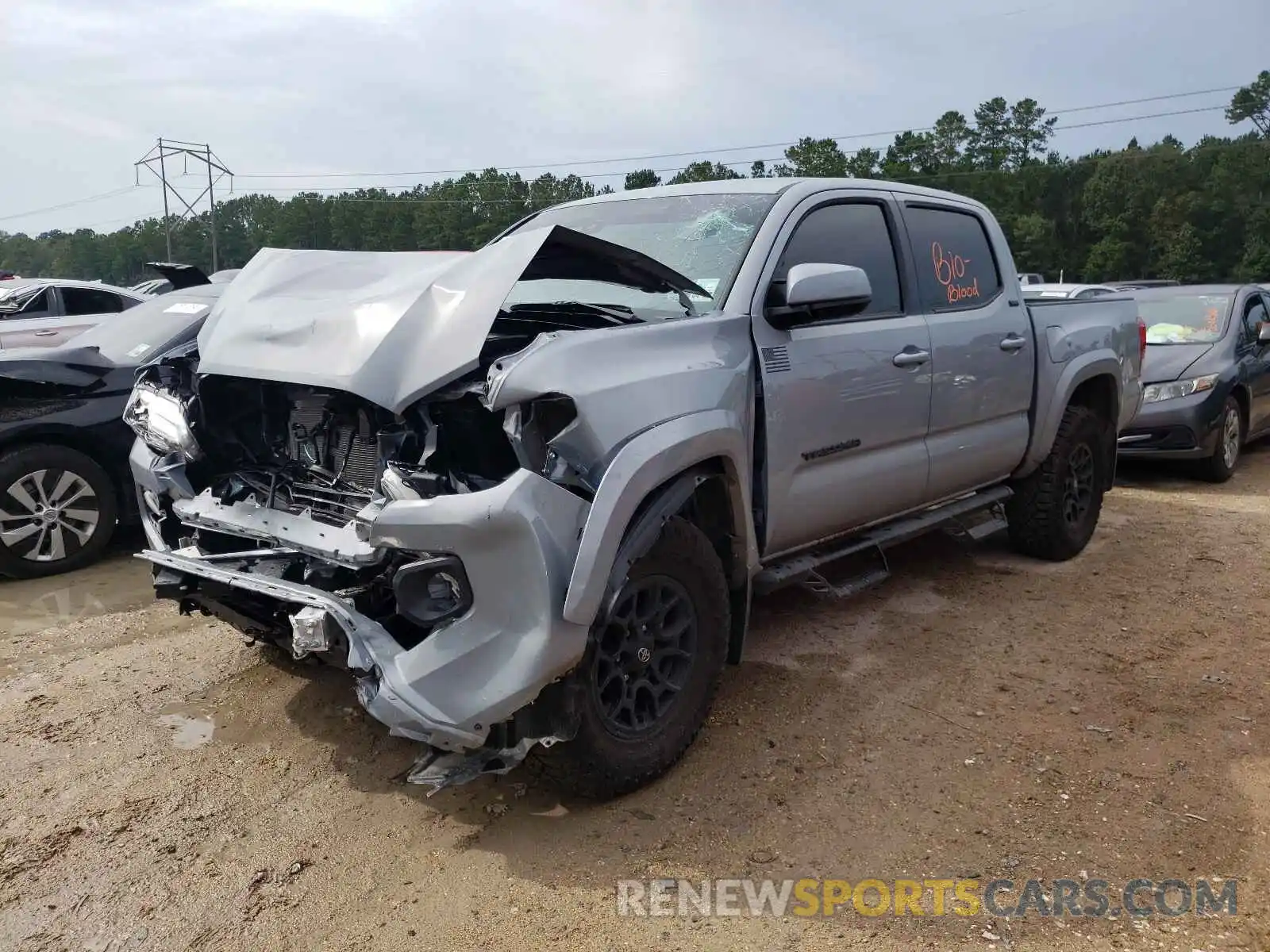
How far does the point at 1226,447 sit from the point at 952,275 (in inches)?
201

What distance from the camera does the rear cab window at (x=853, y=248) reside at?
3.75 metres

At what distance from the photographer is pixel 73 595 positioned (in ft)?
16.8

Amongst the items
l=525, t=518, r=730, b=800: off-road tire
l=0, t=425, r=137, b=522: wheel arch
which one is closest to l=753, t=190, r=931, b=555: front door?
l=525, t=518, r=730, b=800: off-road tire

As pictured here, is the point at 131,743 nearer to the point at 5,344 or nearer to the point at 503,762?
the point at 503,762

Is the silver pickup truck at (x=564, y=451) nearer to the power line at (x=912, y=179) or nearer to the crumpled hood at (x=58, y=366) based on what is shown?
the crumpled hood at (x=58, y=366)

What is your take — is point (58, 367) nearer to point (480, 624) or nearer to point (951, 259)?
point (480, 624)

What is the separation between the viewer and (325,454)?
3.20 metres

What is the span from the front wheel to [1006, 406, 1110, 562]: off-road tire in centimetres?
308

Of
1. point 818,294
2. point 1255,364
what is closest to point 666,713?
point 818,294

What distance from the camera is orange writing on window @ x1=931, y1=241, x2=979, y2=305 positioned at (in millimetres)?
4559

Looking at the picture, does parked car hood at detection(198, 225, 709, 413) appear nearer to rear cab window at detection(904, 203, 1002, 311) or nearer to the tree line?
rear cab window at detection(904, 203, 1002, 311)

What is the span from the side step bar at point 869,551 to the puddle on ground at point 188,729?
84.1 inches

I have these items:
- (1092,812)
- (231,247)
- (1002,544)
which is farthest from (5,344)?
(231,247)

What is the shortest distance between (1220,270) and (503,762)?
62.7 metres
